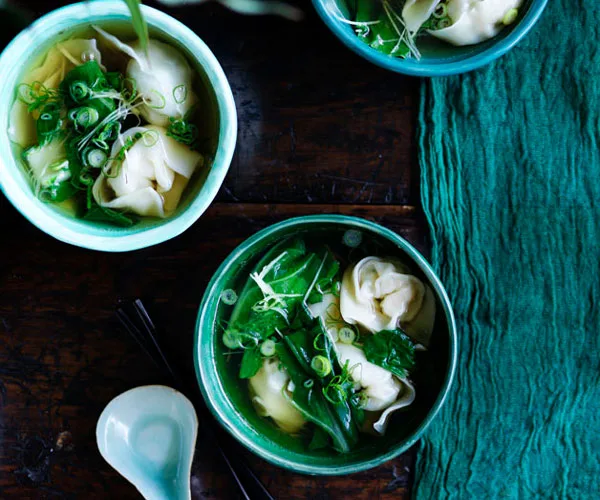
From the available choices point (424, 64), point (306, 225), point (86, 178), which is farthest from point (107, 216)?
point (424, 64)

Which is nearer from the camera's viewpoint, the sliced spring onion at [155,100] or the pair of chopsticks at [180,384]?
the sliced spring onion at [155,100]

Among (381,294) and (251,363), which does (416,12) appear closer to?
(381,294)

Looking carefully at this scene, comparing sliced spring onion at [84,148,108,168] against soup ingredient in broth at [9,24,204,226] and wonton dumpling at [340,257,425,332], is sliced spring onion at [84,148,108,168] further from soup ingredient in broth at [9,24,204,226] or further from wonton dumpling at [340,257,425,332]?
wonton dumpling at [340,257,425,332]

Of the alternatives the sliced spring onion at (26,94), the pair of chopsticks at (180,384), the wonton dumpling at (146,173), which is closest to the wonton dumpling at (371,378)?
the pair of chopsticks at (180,384)

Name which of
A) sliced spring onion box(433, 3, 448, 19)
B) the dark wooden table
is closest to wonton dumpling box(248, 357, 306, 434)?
the dark wooden table

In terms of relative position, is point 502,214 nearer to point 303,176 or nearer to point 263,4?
point 303,176

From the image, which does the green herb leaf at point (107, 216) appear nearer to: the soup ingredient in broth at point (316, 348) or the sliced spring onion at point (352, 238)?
the soup ingredient in broth at point (316, 348)
